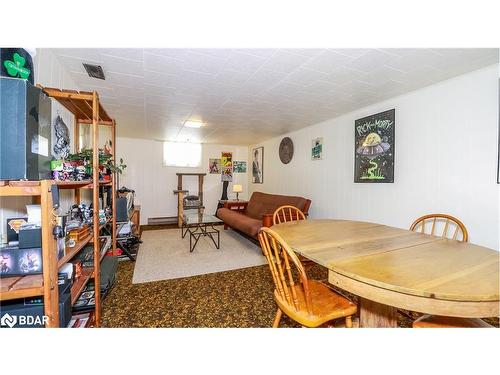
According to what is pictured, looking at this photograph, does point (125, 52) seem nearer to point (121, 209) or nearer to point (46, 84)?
point (46, 84)

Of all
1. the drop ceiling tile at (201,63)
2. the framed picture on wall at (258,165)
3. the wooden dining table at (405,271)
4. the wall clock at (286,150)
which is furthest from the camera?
the framed picture on wall at (258,165)

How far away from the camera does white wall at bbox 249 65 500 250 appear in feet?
5.99

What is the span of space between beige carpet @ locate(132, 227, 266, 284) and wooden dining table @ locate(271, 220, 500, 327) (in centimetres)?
162

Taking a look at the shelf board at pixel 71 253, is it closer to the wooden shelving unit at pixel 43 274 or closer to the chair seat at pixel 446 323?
the wooden shelving unit at pixel 43 274

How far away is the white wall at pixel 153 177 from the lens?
5359mm

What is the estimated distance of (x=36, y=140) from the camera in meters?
0.92

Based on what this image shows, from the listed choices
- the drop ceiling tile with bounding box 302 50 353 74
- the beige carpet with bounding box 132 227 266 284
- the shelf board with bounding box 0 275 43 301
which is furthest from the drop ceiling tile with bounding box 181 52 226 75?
the beige carpet with bounding box 132 227 266 284

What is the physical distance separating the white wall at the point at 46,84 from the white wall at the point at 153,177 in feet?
11.0

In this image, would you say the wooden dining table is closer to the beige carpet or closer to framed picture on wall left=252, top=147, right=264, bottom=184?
the beige carpet

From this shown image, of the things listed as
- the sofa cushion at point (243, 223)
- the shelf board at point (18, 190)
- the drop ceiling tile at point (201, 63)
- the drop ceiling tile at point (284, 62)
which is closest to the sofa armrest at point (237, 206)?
the sofa cushion at point (243, 223)
